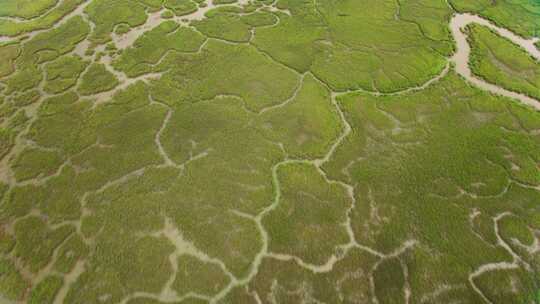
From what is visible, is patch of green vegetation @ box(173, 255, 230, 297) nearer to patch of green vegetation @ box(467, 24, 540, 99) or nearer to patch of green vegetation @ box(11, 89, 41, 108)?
patch of green vegetation @ box(11, 89, 41, 108)

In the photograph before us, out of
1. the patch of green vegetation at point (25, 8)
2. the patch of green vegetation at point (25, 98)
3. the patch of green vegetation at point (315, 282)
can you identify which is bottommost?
the patch of green vegetation at point (315, 282)

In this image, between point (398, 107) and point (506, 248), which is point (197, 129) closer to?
point (398, 107)

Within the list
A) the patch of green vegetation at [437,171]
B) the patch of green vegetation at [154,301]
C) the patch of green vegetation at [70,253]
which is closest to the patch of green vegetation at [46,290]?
the patch of green vegetation at [70,253]

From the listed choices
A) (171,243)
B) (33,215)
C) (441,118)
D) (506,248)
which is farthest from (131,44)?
(506,248)

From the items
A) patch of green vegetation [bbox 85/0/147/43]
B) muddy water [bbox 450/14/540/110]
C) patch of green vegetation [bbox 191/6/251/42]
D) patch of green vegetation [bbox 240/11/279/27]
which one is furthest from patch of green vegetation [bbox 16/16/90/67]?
muddy water [bbox 450/14/540/110]

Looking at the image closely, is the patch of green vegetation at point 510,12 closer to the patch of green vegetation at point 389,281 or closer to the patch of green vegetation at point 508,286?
the patch of green vegetation at point 508,286
